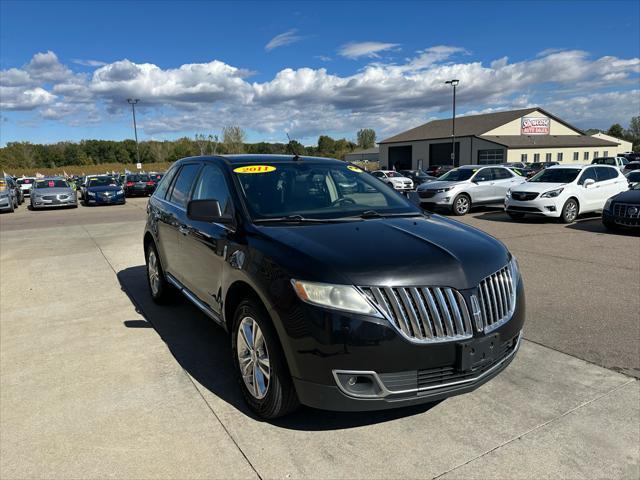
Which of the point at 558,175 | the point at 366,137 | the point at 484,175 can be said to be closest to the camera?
the point at 558,175

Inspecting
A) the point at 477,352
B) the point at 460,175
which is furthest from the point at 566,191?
the point at 477,352

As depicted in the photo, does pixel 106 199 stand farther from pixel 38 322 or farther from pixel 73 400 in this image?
pixel 73 400

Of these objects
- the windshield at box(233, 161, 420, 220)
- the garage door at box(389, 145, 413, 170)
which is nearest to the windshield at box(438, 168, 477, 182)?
the windshield at box(233, 161, 420, 220)

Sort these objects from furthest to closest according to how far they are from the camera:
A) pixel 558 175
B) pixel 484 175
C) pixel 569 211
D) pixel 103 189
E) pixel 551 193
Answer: pixel 103 189, pixel 484 175, pixel 558 175, pixel 569 211, pixel 551 193

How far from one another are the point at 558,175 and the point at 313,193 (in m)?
12.4

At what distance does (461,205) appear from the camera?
16188 millimetres

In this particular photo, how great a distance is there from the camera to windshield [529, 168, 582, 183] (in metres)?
13.7

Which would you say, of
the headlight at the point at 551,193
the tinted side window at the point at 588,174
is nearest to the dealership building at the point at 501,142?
the tinted side window at the point at 588,174

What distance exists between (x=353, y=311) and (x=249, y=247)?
0.96 meters

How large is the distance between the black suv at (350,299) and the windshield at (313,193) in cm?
2

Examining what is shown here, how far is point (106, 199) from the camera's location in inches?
949

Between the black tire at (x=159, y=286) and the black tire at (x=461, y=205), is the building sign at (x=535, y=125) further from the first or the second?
the black tire at (x=159, y=286)

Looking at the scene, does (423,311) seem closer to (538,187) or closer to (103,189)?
(538,187)

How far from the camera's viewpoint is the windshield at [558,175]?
13.7 m
